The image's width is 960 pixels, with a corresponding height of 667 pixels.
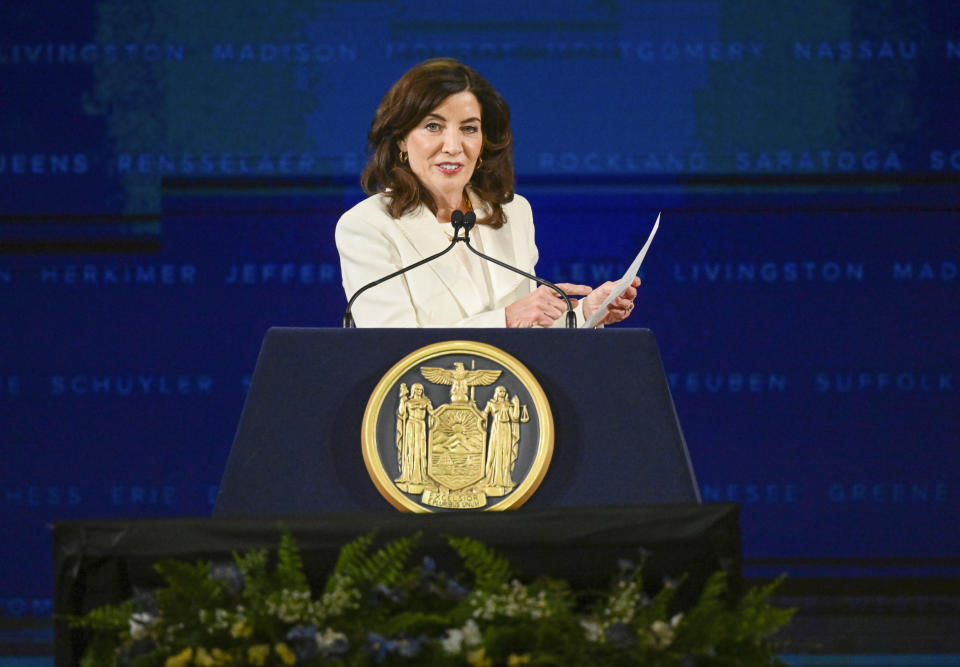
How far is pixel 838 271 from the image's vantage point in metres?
4.04

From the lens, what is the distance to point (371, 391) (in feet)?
4.88

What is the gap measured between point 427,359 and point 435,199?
0.91 m

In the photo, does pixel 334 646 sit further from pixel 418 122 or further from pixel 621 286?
pixel 418 122

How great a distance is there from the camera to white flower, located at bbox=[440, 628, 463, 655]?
1.10m

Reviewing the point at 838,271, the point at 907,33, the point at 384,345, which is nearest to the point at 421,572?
the point at 384,345

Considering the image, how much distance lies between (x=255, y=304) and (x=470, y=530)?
292 centimetres

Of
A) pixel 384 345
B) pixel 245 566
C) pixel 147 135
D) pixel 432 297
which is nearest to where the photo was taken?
pixel 245 566

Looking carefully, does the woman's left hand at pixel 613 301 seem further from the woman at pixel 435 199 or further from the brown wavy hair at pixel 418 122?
the brown wavy hair at pixel 418 122

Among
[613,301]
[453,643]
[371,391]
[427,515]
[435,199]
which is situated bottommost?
[453,643]

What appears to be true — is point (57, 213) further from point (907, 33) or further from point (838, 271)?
point (907, 33)

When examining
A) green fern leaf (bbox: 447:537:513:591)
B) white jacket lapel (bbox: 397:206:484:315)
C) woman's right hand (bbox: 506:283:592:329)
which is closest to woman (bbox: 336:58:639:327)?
white jacket lapel (bbox: 397:206:484:315)

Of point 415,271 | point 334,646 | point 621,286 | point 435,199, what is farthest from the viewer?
point 435,199

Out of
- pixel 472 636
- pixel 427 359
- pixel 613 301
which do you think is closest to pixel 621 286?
pixel 613 301

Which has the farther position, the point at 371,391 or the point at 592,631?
the point at 371,391
